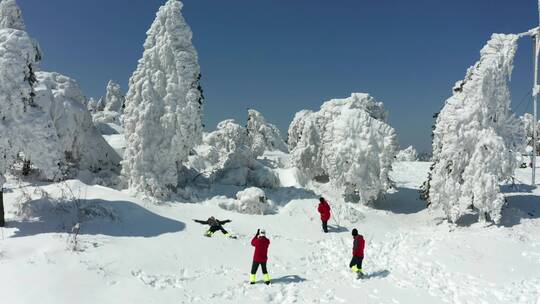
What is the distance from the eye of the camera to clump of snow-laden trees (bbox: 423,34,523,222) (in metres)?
18.6

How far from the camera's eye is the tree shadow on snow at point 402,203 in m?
24.7

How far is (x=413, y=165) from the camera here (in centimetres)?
4441

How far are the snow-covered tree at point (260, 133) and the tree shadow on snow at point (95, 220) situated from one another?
35164 millimetres

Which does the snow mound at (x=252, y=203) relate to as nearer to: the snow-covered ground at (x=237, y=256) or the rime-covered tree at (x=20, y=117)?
the snow-covered ground at (x=237, y=256)

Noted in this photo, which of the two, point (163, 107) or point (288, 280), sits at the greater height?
point (163, 107)

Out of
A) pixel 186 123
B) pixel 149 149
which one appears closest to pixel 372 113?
pixel 186 123

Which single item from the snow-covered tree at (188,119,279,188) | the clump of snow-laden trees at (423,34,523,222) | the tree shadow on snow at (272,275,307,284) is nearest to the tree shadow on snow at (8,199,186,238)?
the tree shadow on snow at (272,275,307,284)

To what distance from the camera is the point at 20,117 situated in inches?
541

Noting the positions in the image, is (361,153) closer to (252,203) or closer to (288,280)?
(252,203)

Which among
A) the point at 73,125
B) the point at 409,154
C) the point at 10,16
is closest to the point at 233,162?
the point at 73,125

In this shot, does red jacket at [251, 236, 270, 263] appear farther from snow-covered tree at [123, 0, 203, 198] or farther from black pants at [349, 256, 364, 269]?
snow-covered tree at [123, 0, 203, 198]

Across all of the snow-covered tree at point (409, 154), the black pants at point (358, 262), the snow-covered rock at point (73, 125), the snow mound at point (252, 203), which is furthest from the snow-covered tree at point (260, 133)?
the black pants at point (358, 262)

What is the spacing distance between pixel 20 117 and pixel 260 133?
147 ft

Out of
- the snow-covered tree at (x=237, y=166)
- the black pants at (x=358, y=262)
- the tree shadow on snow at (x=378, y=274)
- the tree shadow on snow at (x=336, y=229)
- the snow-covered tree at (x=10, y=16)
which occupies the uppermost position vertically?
the snow-covered tree at (x=10, y=16)
